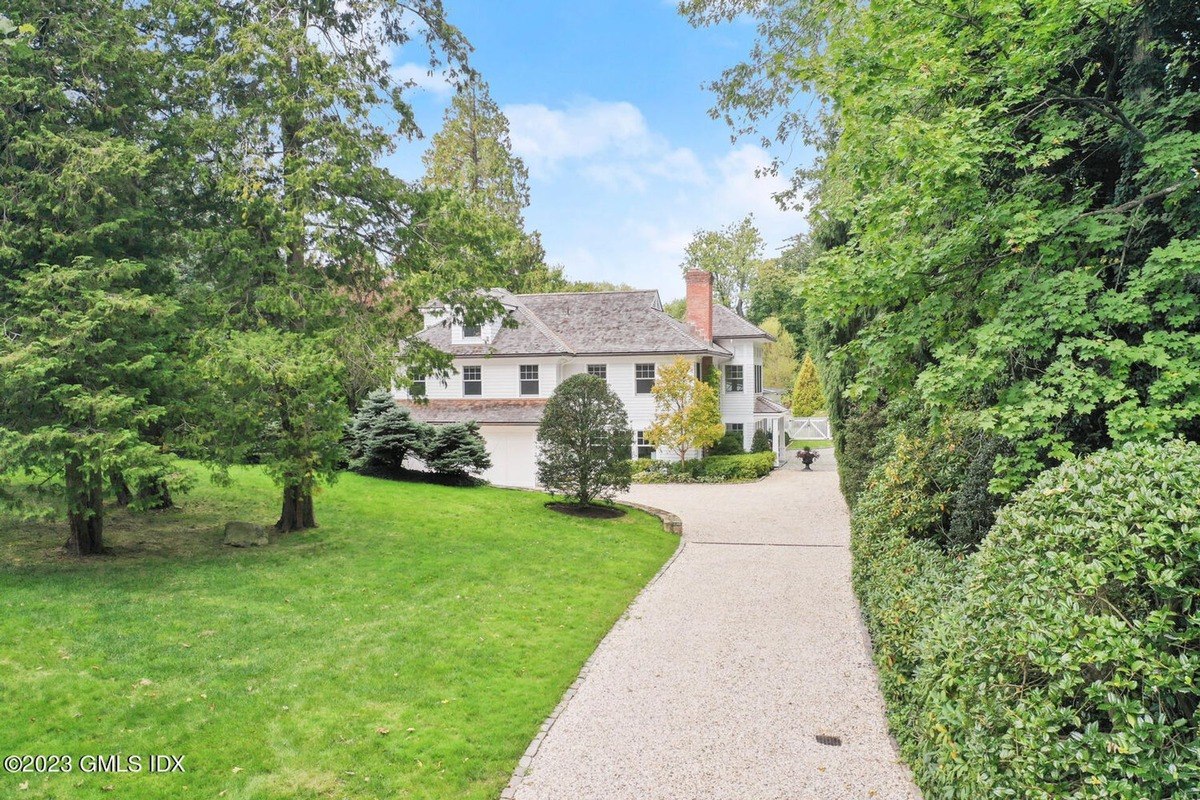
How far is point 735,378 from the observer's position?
32.3 metres

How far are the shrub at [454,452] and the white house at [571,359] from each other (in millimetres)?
4045

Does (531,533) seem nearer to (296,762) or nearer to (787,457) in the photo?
(296,762)

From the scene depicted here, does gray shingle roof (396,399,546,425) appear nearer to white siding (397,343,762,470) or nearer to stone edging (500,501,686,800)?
white siding (397,343,762,470)

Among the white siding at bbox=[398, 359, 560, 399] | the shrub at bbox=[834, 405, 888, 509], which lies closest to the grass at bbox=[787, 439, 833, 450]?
the white siding at bbox=[398, 359, 560, 399]

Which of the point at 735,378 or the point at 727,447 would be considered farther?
the point at 735,378

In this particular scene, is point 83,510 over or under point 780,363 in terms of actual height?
under

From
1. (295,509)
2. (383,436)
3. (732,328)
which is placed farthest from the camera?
(732,328)

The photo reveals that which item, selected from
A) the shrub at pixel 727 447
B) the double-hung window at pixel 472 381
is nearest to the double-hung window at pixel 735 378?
the shrub at pixel 727 447

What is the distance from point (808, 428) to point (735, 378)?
58.8 feet

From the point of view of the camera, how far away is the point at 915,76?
20.6 ft

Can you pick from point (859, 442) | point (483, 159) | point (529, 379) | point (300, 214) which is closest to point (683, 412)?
point (529, 379)

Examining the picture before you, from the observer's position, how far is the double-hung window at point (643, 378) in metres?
29.4

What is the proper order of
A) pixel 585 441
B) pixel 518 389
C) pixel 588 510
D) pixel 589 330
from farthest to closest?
pixel 589 330 → pixel 518 389 → pixel 588 510 → pixel 585 441

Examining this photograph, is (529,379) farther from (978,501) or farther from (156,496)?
(978,501)
